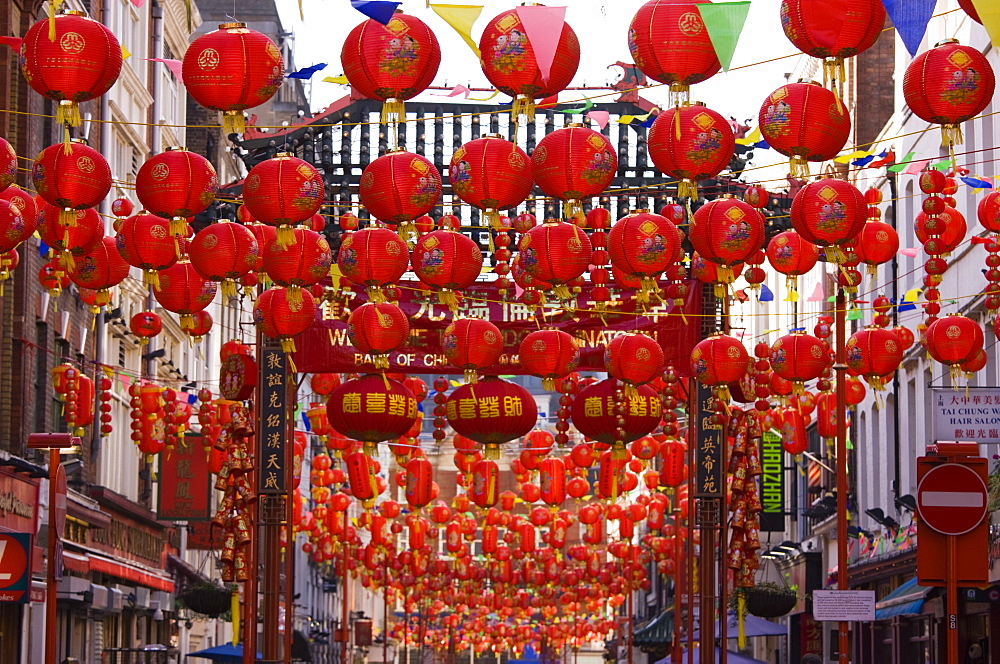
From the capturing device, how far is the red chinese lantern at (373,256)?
53.3 feet

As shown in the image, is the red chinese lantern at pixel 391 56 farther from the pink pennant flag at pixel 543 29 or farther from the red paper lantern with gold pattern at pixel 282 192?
the red paper lantern with gold pattern at pixel 282 192

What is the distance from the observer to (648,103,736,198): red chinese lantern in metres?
13.2

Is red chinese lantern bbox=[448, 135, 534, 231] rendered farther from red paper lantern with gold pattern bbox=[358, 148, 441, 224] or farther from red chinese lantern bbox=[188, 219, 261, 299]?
red chinese lantern bbox=[188, 219, 261, 299]

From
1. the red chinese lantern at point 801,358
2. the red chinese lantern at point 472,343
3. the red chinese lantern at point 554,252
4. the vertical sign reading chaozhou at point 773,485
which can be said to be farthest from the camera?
the vertical sign reading chaozhou at point 773,485

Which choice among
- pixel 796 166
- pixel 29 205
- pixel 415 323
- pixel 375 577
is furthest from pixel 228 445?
pixel 375 577

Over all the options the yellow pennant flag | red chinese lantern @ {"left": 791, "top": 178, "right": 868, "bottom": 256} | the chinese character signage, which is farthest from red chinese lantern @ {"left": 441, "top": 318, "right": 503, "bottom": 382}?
the chinese character signage

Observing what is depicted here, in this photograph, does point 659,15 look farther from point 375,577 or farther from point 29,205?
point 375,577

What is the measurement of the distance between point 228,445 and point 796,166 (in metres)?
11.6

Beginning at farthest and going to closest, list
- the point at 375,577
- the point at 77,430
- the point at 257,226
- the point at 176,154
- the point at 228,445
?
1. the point at 375,577
2. the point at 77,430
3. the point at 228,445
4. the point at 257,226
5. the point at 176,154

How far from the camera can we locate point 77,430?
80.3 ft

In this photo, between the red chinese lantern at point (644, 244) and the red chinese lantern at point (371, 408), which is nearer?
the red chinese lantern at point (644, 244)

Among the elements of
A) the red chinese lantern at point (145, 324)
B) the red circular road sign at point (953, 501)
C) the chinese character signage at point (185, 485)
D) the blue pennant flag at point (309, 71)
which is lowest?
the red circular road sign at point (953, 501)

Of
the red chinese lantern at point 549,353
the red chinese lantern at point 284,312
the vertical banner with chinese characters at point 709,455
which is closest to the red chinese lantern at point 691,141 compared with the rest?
the red chinese lantern at point 284,312

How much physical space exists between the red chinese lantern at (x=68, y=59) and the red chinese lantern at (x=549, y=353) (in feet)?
26.3
